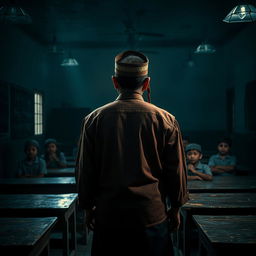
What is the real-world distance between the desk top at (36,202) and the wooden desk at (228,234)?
3.72 feet

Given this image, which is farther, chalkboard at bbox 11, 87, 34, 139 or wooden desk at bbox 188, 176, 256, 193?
chalkboard at bbox 11, 87, 34, 139

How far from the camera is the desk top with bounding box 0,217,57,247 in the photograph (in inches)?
72.0

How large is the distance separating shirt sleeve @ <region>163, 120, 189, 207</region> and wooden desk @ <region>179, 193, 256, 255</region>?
105 centimetres

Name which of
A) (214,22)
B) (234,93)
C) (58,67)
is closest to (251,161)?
(234,93)

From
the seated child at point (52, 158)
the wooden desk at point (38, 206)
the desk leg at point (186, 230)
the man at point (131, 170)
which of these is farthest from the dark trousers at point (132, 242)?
the seated child at point (52, 158)

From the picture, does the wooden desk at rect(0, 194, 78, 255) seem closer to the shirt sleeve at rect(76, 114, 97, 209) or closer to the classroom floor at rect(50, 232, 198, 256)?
the classroom floor at rect(50, 232, 198, 256)

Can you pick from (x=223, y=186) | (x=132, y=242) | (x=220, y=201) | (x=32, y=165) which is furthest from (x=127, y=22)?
(x=132, y=242)

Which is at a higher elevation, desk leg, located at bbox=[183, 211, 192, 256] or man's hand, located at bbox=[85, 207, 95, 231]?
man's hand, located at bbox=[85, 207, 95, 231]

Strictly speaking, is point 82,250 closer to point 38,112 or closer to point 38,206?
point 38,206

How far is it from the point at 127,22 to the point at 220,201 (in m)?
5.56

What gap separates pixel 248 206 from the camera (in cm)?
269

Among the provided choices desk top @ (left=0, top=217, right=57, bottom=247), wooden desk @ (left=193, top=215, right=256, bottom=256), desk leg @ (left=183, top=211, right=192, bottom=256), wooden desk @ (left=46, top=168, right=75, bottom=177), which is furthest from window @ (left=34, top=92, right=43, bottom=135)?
wooden desk @ (left=193, top=215, right=256, bottom=256)

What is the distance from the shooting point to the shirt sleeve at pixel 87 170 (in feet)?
5.64

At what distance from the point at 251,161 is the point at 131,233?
671 centimetres
